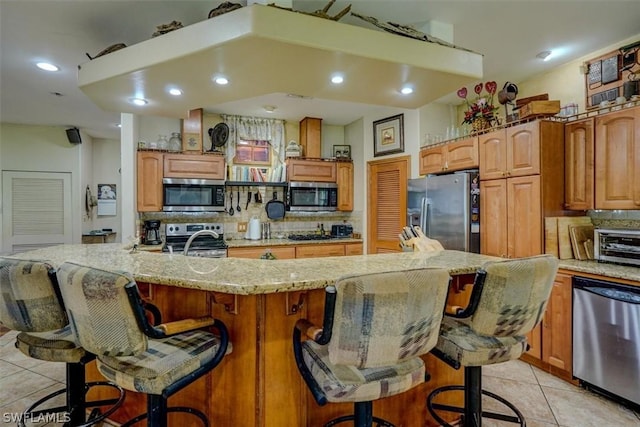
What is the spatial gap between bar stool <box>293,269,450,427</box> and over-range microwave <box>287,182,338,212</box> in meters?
3.62

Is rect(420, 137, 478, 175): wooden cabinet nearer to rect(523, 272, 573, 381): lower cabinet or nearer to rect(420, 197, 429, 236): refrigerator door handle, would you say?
rect(420, 197, 429, 236): refrigerator door handle

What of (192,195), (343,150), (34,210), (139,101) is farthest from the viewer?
(34,210)

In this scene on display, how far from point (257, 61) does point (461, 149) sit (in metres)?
2.35

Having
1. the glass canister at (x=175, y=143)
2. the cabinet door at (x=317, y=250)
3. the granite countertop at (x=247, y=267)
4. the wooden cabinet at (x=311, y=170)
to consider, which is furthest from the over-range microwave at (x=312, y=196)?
the granite countertop at (x=247, y=267)

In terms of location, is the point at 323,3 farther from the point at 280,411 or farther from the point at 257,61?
the point at 280,411

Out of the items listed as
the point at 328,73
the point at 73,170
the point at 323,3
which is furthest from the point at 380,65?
the point at 73,170

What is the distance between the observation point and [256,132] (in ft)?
16.5

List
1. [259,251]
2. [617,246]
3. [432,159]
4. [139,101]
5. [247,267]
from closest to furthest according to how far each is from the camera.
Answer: [247,267]
[617,246]
[139,101]
[432,159]
[259,251]

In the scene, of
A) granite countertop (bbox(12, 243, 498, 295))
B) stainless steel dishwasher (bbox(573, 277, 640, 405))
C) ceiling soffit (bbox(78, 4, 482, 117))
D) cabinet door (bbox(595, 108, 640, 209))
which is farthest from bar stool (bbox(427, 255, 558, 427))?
cabinet door (bbox(595, 108, 640, 209))

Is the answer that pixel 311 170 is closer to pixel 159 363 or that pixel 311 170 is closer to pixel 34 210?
pixel 159 363

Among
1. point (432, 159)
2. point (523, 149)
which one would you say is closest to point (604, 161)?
point (523, 149)

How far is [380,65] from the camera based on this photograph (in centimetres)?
220

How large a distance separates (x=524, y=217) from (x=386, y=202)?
6.36 feet

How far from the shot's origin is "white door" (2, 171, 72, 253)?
17.7ft
